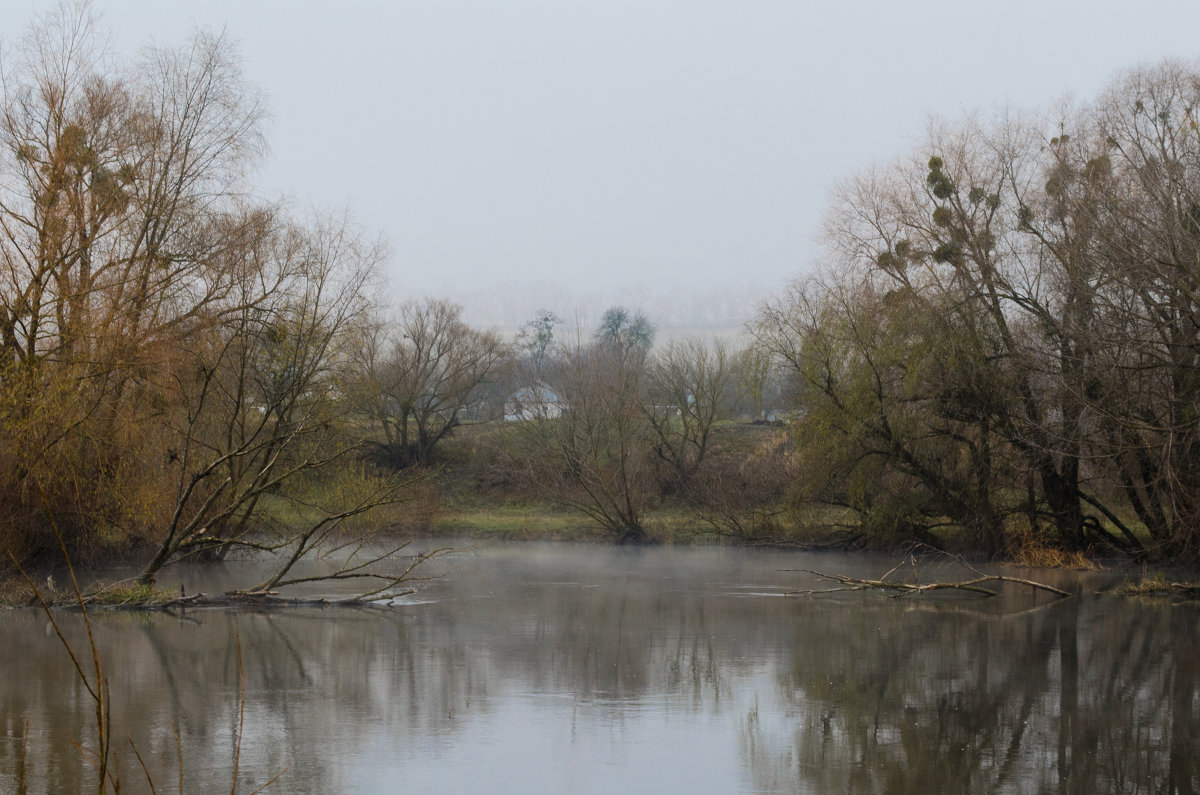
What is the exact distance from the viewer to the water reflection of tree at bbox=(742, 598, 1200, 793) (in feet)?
25.3

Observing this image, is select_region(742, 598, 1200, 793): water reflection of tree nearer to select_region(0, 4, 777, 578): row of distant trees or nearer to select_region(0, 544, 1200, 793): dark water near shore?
select_region(0, 544, 1200, 793): dark water near shore

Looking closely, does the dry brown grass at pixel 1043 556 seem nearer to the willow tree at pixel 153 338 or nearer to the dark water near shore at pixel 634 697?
the dark water near shore at pixel 634 697

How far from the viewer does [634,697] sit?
1037 cm

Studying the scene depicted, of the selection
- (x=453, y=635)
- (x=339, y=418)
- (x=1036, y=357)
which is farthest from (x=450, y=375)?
(x=453, y=635)

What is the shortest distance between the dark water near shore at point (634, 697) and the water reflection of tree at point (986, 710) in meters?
0.03

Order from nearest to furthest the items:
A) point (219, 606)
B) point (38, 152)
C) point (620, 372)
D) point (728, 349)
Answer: point (219, 606) → point (38, 152) → point (620, 372) → point (728, 349)

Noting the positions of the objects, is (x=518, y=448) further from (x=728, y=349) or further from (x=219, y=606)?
(x=219, y=606)

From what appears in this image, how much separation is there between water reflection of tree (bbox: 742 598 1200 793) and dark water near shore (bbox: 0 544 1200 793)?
3 centimetres

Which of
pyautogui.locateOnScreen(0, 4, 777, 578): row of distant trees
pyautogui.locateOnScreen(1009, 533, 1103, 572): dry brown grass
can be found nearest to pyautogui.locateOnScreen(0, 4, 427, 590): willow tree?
→ pyautogui.locateOnScreen(0, 4, 777, 578): row of distant trees

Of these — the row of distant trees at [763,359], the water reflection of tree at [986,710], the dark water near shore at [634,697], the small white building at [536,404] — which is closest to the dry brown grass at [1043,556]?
the row of distant trees at [763,359]

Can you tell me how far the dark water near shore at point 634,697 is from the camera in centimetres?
771

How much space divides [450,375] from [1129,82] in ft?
96.7

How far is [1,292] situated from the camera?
17.5 m

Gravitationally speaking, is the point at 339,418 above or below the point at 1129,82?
below
